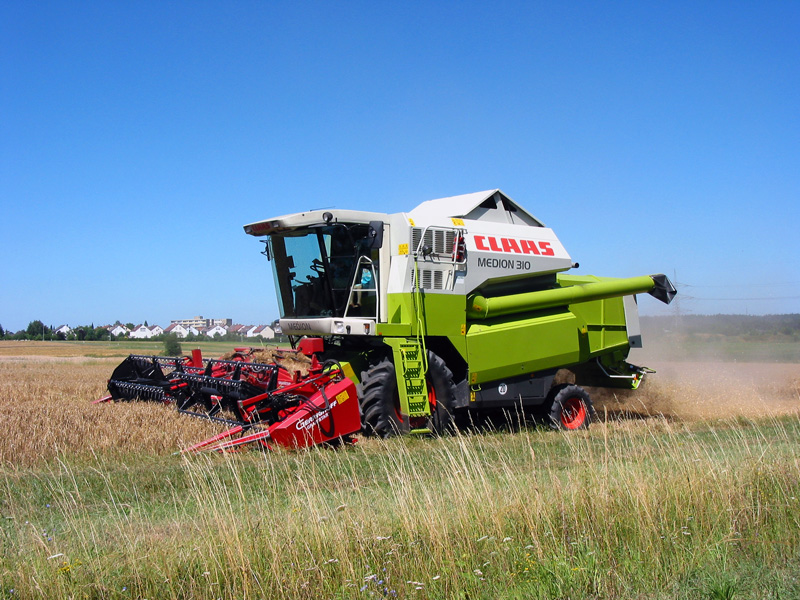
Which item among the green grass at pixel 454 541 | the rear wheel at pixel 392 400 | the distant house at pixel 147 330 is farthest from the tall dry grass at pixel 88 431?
the distant house at pixel 147 330

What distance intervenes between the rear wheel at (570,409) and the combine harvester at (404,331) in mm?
23

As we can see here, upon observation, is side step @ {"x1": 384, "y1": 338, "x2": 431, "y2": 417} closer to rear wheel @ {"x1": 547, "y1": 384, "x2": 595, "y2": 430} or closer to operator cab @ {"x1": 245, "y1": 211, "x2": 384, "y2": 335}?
operator cab @ {"x1": 245, "y1": 211, "x2": 384, "y2": 335}

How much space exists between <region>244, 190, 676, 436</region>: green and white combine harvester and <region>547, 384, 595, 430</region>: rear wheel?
20mm

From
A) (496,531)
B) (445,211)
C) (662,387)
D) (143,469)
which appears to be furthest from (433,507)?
(662,387)

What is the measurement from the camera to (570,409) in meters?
11.5

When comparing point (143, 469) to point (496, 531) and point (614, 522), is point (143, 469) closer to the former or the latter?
point (496, 531)

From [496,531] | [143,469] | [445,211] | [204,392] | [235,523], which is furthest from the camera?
[445,211]

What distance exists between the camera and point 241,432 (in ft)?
26.3

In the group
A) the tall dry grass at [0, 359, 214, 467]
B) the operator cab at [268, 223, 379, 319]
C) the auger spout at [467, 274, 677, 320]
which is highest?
the operator cab at [268, 223, 379, 319]

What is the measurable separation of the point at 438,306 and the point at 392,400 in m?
1.49

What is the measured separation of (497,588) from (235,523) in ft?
5.12

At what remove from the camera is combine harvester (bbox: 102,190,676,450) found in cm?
862

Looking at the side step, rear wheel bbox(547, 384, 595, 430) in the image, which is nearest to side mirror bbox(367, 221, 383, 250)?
the side step

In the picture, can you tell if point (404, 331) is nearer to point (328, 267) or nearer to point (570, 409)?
point (328, 267)
